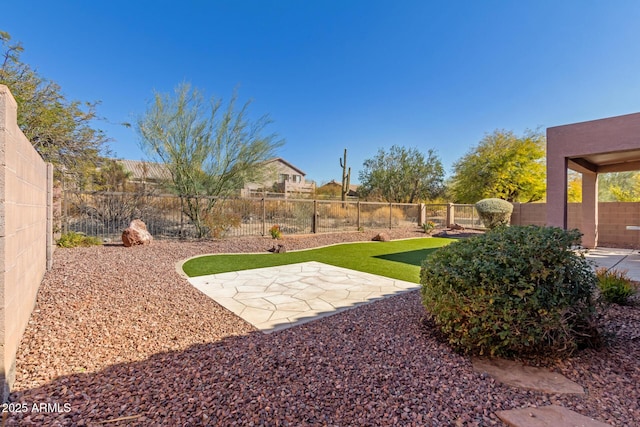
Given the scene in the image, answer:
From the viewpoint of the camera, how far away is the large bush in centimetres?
218

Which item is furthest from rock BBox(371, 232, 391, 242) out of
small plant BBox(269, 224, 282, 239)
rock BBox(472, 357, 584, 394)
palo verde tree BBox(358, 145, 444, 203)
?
palo verde tree BBox(358, 145, 444, 203)

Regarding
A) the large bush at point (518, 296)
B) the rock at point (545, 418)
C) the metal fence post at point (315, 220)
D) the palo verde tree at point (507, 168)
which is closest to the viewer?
the rock at point (545, 418)

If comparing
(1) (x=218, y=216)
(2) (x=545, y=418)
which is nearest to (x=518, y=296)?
(2) (x=545, y=418)

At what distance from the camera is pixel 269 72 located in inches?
441

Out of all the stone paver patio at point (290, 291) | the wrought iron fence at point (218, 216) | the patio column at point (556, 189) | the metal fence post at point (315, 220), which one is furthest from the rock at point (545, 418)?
the metal fence post at point (315, 220)

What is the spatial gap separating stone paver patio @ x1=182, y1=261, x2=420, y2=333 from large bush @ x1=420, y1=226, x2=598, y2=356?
65.8 inches

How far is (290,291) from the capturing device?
463 cm

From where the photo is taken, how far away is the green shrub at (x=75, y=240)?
6988 mm

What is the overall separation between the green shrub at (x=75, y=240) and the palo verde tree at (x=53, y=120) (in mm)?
1685

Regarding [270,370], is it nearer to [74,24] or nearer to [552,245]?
[552,245]

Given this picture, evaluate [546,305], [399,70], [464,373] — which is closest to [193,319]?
[464,373]

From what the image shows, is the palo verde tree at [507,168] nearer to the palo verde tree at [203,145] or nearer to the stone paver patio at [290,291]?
the palo verde tree at [203,145]

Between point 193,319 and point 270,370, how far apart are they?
5.24 ft

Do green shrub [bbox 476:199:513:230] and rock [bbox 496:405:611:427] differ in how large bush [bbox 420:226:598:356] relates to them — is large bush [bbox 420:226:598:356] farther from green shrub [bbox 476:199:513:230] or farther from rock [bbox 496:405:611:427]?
green shrub [bbox 476:199:513:230]
